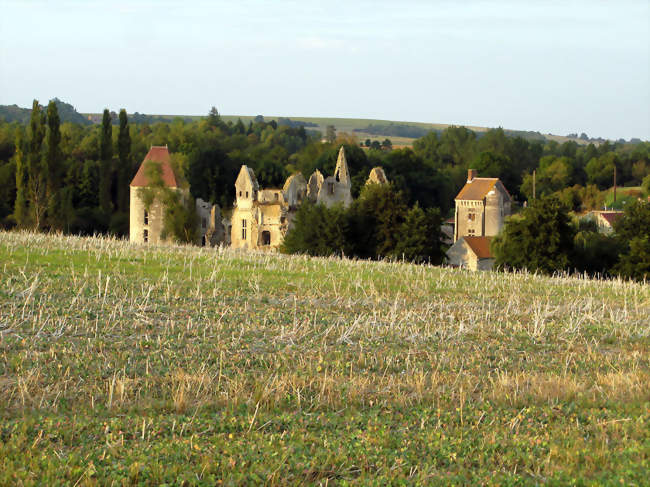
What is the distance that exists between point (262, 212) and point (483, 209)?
2615 cm

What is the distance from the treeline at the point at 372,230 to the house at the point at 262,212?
29.7 ft

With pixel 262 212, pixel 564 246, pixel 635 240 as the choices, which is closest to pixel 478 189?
pixel 262 212

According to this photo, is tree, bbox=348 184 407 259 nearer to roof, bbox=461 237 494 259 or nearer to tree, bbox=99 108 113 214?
roof, bbox=461 237 494 259

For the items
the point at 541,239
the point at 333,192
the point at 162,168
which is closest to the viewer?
the point at 541,239

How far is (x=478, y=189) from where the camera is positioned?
3199 inches

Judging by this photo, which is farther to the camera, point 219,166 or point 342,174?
point 219,166

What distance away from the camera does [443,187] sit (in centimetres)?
11231

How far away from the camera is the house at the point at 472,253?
58.3 meters

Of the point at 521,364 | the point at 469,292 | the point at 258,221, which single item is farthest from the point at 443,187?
the point at 521,364

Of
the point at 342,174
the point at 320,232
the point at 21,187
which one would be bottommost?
the point at 320,232

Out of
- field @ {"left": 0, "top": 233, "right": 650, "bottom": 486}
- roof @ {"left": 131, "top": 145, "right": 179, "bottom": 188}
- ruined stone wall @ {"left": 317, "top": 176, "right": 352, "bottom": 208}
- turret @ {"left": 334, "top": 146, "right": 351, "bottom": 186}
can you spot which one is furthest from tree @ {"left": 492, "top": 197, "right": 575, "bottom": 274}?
field @ {"left": 0, "top": 233, "right": 650, "bottom": 486}

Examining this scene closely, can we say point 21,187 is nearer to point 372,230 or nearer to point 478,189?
point 372,230

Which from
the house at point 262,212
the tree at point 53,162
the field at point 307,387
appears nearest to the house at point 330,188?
the house at point 262,212

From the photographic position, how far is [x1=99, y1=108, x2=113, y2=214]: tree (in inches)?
2891
